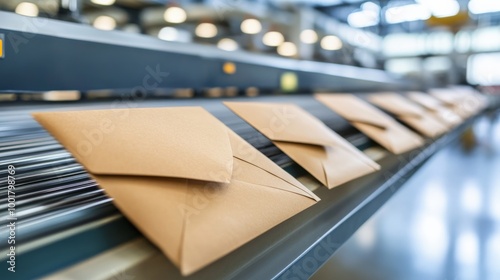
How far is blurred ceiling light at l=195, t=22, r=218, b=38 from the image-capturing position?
236 inches

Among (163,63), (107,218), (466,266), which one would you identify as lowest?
(466,266)

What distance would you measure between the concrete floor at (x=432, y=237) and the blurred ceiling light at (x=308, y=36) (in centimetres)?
639

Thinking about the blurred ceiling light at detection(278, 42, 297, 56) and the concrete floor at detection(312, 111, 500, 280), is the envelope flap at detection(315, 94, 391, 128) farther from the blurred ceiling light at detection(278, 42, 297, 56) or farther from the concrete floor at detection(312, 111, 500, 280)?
the blurred ceiling light at detection(278, 42, 297, 56)

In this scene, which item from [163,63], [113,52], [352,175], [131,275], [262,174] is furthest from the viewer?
[163,63]

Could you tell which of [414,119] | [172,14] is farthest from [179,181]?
[172,14]

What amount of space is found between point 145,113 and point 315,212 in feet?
0.89

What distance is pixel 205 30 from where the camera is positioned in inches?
240

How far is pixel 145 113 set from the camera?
0.49m

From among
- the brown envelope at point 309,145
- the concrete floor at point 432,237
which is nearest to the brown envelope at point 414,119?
the concrete floor at point 432,237

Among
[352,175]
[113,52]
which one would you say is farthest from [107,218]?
[113,52]

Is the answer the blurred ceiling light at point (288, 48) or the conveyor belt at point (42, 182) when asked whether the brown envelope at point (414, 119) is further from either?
the blurred ceiling light at point (288, 48)

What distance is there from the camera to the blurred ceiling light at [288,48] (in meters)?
7.39

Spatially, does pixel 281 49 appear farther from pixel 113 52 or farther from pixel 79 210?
pixel 79 210

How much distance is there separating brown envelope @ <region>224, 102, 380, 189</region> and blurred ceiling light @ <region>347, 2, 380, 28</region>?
820 centimetres
